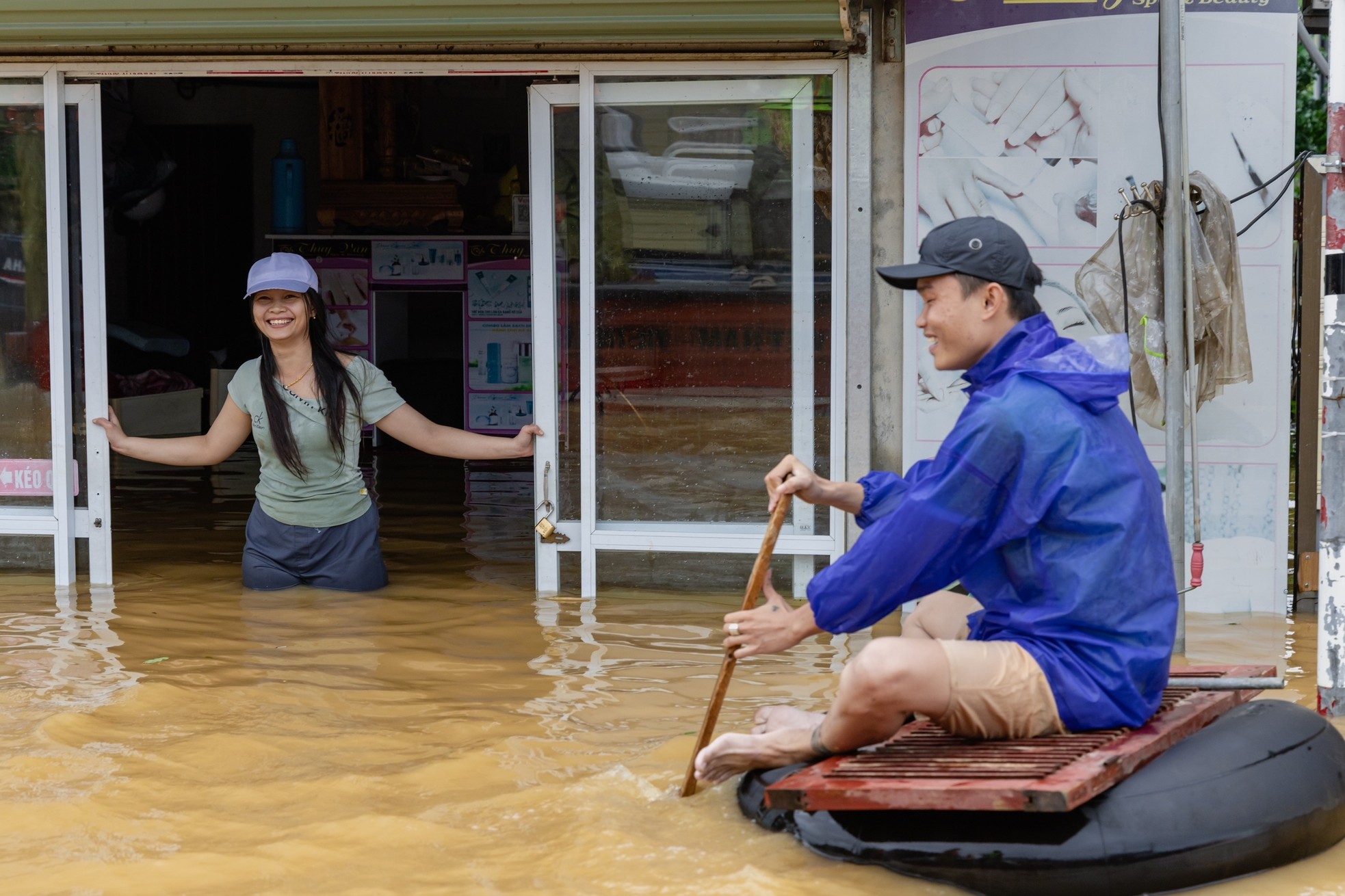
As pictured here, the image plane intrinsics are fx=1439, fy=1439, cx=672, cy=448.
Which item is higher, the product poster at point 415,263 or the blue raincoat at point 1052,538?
the product poster at point 415,263

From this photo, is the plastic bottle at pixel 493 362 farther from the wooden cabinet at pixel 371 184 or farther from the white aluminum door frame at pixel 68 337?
the white aluminum door frame at pixel 68 337

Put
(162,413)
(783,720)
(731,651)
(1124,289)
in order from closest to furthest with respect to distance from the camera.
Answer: (731,651) → (783,720) → (1124,289) → (162,413)

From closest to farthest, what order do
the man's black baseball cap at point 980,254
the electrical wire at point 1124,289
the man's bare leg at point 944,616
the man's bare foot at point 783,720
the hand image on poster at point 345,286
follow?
the man's black baseball cap at point 980,254 < the man's bare foot at point 783,720 < the man's bare leg at point 944,616 < the electrical wire at point 1124,289 < the hand image on poster at point 345,286

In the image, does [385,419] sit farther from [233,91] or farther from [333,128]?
[233,91]

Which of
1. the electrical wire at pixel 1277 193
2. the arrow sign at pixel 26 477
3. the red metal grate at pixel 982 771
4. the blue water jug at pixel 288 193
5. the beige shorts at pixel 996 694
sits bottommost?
the red metal grate at pixel 982 771

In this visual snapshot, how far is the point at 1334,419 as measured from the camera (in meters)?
4.25

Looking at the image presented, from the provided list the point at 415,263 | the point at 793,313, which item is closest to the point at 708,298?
the point at 793,313

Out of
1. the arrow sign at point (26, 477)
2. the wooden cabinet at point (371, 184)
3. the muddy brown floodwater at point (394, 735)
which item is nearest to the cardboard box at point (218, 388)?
the wooden cabinet at point (371, 184)

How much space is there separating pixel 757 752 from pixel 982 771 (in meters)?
0.60

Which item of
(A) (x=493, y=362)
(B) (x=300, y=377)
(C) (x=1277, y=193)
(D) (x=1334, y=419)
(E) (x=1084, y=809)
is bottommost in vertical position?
(E) (x=1084, y=809)

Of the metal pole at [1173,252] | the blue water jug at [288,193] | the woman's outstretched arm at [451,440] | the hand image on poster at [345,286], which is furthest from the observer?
the blue water jug at [288,193]

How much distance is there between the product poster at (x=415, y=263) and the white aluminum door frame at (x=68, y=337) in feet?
18.3

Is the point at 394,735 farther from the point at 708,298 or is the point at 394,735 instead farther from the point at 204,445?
the point at 708,298

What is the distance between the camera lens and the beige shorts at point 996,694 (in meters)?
3.12
